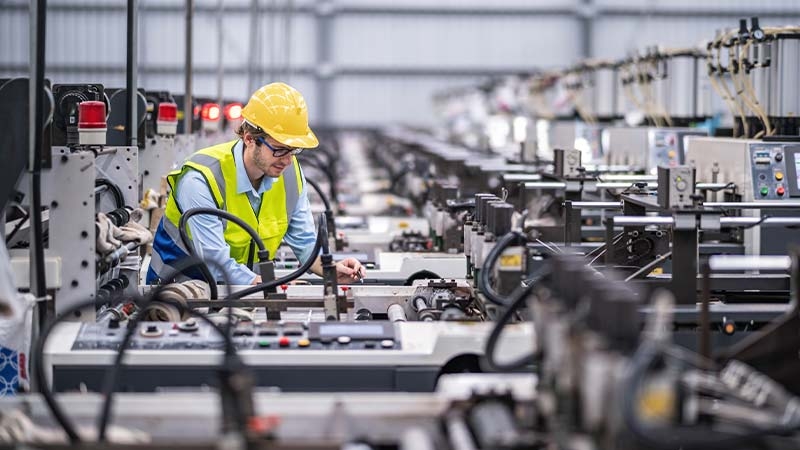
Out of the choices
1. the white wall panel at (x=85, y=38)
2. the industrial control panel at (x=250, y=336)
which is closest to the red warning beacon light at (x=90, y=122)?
the industrial control panel at (x=250, y=336)

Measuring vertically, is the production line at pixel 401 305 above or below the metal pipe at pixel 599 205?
below

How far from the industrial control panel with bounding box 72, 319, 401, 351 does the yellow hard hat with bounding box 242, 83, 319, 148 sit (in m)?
1.12

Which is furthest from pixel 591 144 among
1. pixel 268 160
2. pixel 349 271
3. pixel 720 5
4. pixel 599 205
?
pixel 720 5

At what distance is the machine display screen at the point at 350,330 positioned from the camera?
3.77 metres

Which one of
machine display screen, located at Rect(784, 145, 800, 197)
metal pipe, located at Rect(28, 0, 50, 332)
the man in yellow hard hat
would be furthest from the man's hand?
machine display screen, located at Rect(784, 145, 800, 197)

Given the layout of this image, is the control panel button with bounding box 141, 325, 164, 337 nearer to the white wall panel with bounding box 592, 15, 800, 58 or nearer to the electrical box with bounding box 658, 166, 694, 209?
the electrical box with bounding box 658, 166, 694, 209

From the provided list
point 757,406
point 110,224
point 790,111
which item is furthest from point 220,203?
point 790,111

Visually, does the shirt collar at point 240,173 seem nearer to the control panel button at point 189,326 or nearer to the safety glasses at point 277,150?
the safety glasses at point 277,150

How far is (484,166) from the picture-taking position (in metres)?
8.56

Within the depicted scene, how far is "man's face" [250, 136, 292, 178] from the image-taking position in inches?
193

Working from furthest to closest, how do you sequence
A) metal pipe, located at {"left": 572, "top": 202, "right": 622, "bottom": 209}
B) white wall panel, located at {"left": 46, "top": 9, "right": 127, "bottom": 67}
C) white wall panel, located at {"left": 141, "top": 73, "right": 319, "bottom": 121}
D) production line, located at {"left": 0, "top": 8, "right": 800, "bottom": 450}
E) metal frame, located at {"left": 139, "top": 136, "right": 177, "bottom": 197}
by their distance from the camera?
white wall panel, located at {"left": 141, "top": 73, "right": 319, "bottom": 121}
white wall panel, located at {"left": 46, "top": 9, "right": 127, "bottom": 67}
metal frame, located at {"left": 139, "top": 136, "right": 177, "bottom": 197}
metal pipe, located at {"left": 572, "top": 202, "right": 622, "bottom": 209}
production line, located at {"left": 0, "top": 8, "right": 800, "bottom": 450}

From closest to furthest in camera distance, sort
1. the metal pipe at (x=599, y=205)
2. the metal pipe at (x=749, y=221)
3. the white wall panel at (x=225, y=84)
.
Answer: the metal pipe at (x=749, y=221) → the metal pipe at (x=599, y=205) → the white wall panel at (x=225, y=84)

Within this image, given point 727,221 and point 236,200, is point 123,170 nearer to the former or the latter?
point 236,200

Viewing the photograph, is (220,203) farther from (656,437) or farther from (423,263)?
(656,437)
